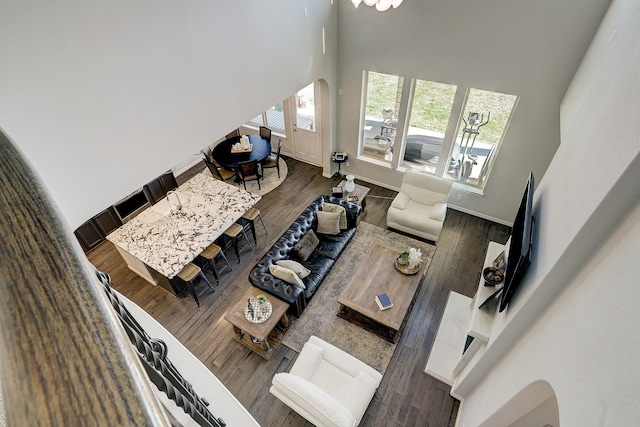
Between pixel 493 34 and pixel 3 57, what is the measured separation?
5.76 m

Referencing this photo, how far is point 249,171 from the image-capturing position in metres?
7.46

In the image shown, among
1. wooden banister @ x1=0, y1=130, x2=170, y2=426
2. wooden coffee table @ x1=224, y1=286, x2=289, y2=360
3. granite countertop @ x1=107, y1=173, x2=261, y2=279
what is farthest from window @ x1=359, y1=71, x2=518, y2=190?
wooden banister @ x1=0, y1=130, x2=170, y2=426

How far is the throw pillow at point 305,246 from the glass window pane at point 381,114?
2823 mm

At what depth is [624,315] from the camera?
55.4 inches

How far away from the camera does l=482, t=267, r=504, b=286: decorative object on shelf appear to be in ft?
12.9

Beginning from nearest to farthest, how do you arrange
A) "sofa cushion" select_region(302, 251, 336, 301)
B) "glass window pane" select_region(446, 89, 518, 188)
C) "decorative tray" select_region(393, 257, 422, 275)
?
"decorative tray" select_region(393, 257, 422, 275)
"sofa cushion" select_region(302, 251, 336, 301)
"glass window pane" select_region(446, 89, 518, 188)

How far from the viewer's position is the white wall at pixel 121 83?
8.52ft

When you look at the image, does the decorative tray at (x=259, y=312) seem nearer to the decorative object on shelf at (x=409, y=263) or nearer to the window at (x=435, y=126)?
the decorative object on shelf at (x=409, y=263)

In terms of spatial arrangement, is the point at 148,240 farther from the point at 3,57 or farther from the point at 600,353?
the point at 600,353

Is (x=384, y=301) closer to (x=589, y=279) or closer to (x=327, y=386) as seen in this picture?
(x=327, y=386)

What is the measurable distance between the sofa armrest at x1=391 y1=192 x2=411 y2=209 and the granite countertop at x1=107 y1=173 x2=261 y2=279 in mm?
2640

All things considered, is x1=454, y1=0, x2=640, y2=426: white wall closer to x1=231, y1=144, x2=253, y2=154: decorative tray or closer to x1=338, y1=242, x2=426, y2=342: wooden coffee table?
x1=338, y1=242, x2=426, y2=342: wooden coffee table

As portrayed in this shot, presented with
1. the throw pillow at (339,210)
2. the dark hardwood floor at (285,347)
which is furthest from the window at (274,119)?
the throw pillow at (339,210)

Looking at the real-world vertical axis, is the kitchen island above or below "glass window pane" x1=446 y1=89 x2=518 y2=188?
below
